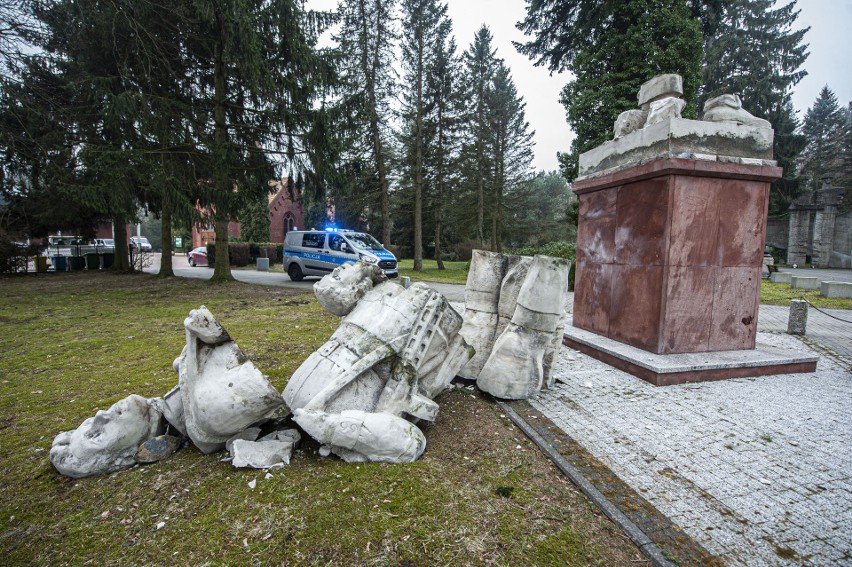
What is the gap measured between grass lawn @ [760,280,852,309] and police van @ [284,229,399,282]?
1231cm

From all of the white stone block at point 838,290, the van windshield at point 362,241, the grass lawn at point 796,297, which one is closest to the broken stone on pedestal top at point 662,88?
the grass lawn at point 796,297

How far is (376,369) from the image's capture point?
119 inches

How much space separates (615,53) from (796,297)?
10.1 metres

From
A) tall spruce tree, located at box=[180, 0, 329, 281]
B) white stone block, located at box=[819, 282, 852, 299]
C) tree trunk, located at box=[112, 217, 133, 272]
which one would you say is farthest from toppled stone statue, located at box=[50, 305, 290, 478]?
tree trunk, located at box=[112, 217, 133, 272]

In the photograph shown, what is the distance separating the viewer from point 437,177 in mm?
22859

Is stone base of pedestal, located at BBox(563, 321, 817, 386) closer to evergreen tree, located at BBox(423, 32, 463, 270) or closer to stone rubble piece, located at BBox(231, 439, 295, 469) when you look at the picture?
stone rubble piece, located at BBox(231, 439, 295, 469)

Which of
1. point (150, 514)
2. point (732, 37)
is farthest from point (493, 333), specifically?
point (732, 37)

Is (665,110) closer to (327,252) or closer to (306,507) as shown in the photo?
(306,507)

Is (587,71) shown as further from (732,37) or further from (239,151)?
(732,37)

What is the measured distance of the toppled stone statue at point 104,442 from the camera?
2.48m

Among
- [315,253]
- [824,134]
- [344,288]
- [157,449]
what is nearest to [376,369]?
[344,288]

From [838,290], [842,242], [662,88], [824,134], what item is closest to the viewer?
[662,88]

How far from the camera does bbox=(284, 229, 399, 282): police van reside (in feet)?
52.1

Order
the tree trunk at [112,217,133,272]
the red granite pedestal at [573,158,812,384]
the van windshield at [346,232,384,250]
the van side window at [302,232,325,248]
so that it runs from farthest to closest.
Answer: the tree trunk at [112,217,133,272] → the van side window at [302,232,325,248] → the van windshield at [346,232,384,250] → the red granite pedestal at [573,158,812,384]
